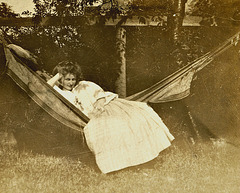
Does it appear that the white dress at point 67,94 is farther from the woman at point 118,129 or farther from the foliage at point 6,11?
the foliage at point 6,11

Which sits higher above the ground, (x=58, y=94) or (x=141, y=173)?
(x=58, y=94)

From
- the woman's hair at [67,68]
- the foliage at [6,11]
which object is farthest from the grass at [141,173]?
the foliage at [6,11]

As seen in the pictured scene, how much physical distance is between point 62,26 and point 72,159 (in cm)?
110

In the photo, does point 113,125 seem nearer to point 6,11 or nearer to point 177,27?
point 177,27

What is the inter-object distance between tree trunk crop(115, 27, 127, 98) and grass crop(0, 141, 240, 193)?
2.11ft

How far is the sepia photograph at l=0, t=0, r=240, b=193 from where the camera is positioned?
2.02 metres

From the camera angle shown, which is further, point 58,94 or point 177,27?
point 177,27

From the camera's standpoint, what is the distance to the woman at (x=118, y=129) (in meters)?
2.00

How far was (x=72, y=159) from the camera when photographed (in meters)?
2.06

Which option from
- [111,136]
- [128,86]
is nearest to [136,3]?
[128,86]

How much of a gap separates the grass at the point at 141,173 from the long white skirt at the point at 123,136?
0.32ft

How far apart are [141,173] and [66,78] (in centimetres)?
100

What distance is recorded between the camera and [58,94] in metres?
1.96

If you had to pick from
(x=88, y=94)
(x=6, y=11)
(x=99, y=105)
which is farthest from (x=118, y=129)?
(x=6, y=11)
